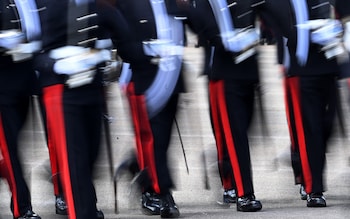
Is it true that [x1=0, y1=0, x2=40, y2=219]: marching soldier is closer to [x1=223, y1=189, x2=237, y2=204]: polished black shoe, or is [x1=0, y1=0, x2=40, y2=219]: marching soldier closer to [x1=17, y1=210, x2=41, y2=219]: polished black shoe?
[x1=17, y1=210, x2=41, y2=219]: polished black shoe

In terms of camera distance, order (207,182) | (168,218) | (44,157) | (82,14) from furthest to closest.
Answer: (44,157) < (207,182) < (168,218) < (82,14)

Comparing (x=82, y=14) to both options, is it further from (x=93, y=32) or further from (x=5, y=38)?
(x=5, y=38)

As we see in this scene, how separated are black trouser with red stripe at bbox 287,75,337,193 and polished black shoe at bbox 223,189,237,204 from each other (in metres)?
0.54

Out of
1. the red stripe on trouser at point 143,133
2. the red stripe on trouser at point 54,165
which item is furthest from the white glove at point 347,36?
the red stripe on trouser at point 54,165

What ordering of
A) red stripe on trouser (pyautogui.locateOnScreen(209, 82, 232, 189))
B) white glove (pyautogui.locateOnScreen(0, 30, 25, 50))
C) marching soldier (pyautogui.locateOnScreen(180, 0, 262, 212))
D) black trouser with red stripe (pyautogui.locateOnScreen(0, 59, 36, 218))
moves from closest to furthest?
white glove (pyautogui.locateOnScreen(0, 30, 25, 50)) < black trouser with red stripe (pyautogui.locateOnScreen(0, 59, 36, 218)) < marching soldier (pyautogui.locateOnScreen(180, 0, 262, 212)) < red stripe on trouser (pyautogui.locateOnScreen(209, 82, 232, 189))

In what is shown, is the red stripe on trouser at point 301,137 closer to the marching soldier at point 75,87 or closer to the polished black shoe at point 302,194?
the polished black shoe at point 302,194

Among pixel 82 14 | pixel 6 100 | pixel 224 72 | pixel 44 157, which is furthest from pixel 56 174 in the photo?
pixel 44 157

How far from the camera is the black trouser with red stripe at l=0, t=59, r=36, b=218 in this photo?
6.84 metres

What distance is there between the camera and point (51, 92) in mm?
5781

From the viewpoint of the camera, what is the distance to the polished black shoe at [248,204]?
743cm

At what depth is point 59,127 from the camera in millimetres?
5734


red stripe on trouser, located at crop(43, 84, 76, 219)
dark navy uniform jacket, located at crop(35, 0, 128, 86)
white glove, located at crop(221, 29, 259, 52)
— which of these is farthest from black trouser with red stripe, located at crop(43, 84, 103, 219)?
white glove, located at crop(221, 29, 259, 52)

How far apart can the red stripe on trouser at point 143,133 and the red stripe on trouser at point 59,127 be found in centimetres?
151

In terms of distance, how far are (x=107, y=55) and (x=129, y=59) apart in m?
0.94
